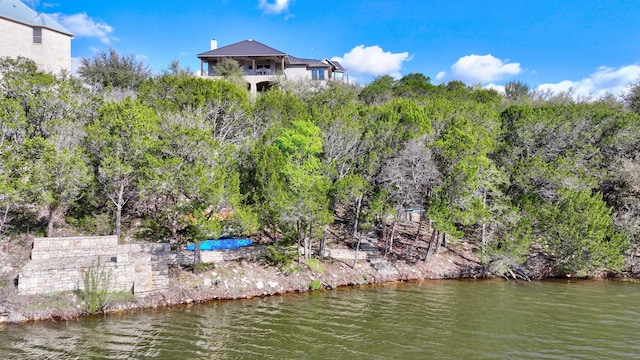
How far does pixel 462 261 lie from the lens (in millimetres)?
27953

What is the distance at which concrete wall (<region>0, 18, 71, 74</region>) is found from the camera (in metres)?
39.8

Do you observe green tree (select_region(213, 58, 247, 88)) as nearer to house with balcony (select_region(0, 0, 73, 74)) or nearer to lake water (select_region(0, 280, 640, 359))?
house with balcony (select_region(0, 0, 73, 74))

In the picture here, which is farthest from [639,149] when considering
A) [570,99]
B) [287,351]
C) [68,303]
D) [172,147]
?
[68,303]

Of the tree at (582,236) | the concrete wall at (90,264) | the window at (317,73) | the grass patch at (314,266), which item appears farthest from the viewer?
the window at (317,73)

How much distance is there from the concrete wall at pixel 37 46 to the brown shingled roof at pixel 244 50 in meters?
16.1

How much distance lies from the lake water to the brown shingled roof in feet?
134

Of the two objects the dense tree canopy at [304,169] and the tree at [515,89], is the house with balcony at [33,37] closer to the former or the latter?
the dense tree canopy at [304,169]

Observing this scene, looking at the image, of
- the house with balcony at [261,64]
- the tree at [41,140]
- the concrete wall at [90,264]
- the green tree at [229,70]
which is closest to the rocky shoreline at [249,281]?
the concrete wall at [90,264]

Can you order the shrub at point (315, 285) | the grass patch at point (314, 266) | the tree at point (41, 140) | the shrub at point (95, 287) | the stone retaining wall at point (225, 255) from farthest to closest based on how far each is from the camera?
the grass patch at point (314, 266), the shrub at point (315, 285), the stone retaining wall at point (225, 255), the tree at point (41, 140), the shrub at point (95, 287)

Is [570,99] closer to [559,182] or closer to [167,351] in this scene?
[559,182]

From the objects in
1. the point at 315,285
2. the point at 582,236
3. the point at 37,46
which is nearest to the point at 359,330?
the point at 315,285

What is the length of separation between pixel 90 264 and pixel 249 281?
822 cm

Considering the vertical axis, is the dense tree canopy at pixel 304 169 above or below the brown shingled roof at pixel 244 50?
below

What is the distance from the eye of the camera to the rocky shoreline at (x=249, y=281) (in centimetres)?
1722
